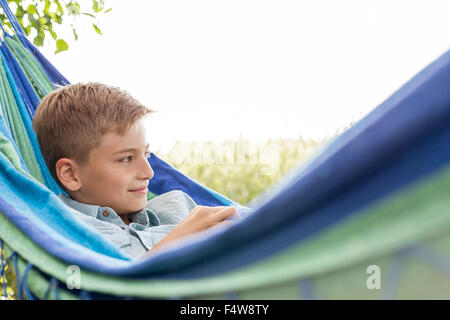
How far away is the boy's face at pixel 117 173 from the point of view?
3.38 ft

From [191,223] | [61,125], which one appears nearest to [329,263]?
[191,223]

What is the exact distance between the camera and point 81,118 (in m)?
1.06

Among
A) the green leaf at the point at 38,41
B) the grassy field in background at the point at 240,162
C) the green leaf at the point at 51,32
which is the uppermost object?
the grassy field in background at the point at 240,162

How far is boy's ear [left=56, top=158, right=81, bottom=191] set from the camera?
1063 mm

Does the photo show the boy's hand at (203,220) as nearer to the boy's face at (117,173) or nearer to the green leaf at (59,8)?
the boy's face at (117,173)

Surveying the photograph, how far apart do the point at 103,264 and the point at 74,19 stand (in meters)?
1.45

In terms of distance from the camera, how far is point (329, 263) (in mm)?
431

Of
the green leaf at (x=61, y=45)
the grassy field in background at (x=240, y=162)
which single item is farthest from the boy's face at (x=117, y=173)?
the grassy field in background at (x=240, y=162)

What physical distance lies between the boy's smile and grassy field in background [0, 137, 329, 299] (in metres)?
2.79

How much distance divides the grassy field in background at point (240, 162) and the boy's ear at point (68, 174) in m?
2.77

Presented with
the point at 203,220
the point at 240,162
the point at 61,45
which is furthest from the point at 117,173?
the point at 240,162

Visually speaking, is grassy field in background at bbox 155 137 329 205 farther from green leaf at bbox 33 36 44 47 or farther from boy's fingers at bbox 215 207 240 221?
boy's fingers at bbox 215 207 240 221

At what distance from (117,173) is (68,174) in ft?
0.41

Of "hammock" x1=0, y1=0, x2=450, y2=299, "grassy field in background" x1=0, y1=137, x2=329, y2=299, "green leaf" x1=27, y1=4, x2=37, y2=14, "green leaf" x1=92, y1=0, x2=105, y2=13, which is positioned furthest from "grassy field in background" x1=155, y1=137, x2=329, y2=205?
"hammock" x1=0, y1=0, x2=450, y2=299
